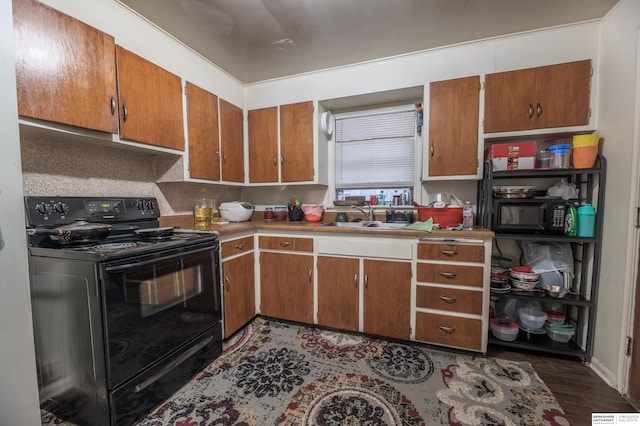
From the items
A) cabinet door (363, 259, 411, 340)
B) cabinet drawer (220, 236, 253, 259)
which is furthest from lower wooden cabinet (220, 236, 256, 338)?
cabinet door (363, 259, 411, 340)

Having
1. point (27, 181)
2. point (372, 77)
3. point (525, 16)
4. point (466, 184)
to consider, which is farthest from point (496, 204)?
point (27, 181)

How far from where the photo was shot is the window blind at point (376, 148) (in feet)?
8.34

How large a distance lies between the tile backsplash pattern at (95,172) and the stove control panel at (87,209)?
11cm

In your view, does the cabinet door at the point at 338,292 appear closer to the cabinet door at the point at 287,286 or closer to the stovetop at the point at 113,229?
the cabinet door at the point at 287,286

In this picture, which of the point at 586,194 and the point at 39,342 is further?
the point at 586,194

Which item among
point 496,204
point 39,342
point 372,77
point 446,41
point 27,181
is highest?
point 446,41

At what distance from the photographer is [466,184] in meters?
2.30

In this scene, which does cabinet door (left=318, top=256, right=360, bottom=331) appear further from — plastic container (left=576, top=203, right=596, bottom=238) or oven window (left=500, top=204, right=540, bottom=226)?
plastic container (left=576, top=203, right=596, bottom=238)

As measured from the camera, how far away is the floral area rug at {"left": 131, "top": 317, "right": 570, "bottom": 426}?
51.9 inches

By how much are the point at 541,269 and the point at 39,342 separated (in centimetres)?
326

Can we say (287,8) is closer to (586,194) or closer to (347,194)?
(347,194)

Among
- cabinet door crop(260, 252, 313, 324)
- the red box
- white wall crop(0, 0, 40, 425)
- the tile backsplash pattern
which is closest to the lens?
white wall crop(0, 0, 40, 425)

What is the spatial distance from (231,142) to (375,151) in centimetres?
148

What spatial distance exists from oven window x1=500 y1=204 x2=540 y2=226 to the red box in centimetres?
29
